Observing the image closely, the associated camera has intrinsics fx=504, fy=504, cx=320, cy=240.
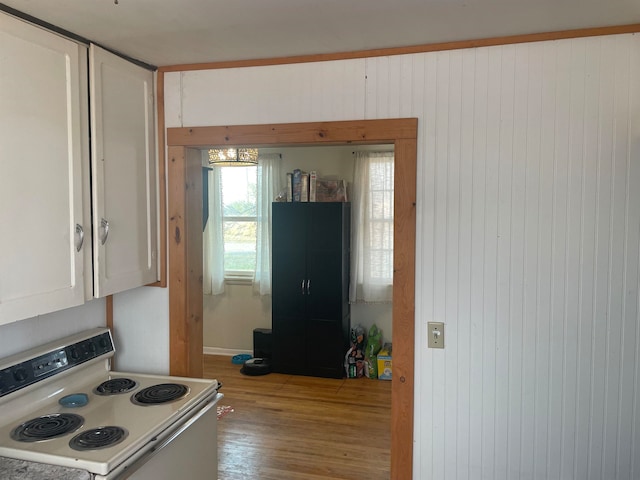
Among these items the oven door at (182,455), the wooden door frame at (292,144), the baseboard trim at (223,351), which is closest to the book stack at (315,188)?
the baseboard trim at (223,351)

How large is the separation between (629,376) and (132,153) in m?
2.22

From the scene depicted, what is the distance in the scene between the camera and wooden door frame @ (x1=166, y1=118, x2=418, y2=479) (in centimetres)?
211

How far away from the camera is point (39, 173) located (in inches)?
66.7

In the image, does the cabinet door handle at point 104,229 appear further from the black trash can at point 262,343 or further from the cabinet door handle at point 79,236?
the black trash can at point 262,343

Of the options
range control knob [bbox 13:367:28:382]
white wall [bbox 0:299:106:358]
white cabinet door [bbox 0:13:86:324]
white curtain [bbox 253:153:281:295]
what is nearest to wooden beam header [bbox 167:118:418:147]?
white cabinet door [bbox 0:13:86:324]

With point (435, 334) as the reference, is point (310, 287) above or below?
below

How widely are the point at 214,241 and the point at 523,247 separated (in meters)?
4.10

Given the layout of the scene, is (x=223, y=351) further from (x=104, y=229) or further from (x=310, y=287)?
(x=104, y=229)

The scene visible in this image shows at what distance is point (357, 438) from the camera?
366cm

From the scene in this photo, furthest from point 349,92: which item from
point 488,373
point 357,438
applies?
point 357,438

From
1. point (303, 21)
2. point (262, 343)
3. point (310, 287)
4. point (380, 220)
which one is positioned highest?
point (303, 21)

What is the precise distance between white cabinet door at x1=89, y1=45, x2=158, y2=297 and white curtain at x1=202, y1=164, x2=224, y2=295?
125 inches

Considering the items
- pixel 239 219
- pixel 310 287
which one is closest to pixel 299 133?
pixel 310 287

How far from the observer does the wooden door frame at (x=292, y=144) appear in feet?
6.93
